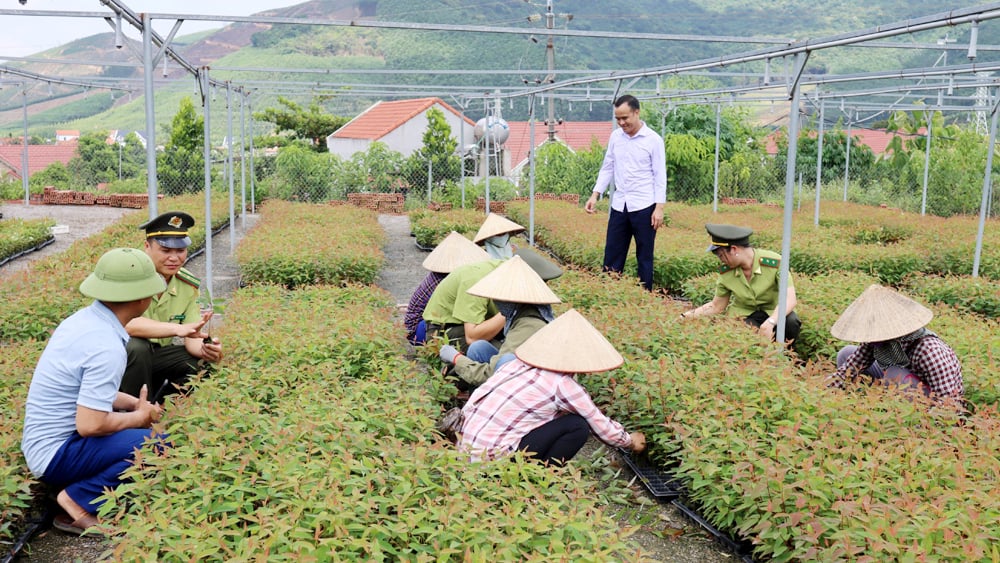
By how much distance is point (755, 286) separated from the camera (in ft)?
22.3

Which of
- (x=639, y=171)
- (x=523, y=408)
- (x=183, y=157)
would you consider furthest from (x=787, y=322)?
(x=183, y=157)

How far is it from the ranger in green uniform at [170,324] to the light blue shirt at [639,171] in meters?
4.48

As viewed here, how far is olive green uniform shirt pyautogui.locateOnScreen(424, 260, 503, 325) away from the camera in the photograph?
5.75 m

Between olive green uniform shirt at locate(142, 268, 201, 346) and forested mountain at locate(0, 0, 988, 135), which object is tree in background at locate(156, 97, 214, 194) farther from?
forested mountain at locate(0, 0, 988, 135)

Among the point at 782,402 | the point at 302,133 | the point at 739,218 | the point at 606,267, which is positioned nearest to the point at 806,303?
the point at 606,267

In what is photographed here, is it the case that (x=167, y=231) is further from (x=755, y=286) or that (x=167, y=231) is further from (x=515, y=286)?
(x=755, y=286)

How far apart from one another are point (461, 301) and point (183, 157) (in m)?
18.5

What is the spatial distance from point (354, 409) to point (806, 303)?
4.49m

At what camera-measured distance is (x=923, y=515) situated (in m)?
3.10

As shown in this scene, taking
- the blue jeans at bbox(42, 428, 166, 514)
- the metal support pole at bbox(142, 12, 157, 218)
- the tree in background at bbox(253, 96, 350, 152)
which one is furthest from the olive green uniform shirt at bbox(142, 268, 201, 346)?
the tree in background at bbox(253, 96, 350, 152)

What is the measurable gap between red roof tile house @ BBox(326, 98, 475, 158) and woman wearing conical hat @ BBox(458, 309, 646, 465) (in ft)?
89.7

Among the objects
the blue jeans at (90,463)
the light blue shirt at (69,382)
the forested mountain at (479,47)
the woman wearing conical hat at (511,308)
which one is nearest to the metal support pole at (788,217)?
the woman wearing conical hat at (511,308)

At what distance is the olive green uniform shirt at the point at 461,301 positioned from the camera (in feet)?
18.9

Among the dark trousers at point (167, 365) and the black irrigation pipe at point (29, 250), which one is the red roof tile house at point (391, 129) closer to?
the black irrigation pipe at point (29, 250)
